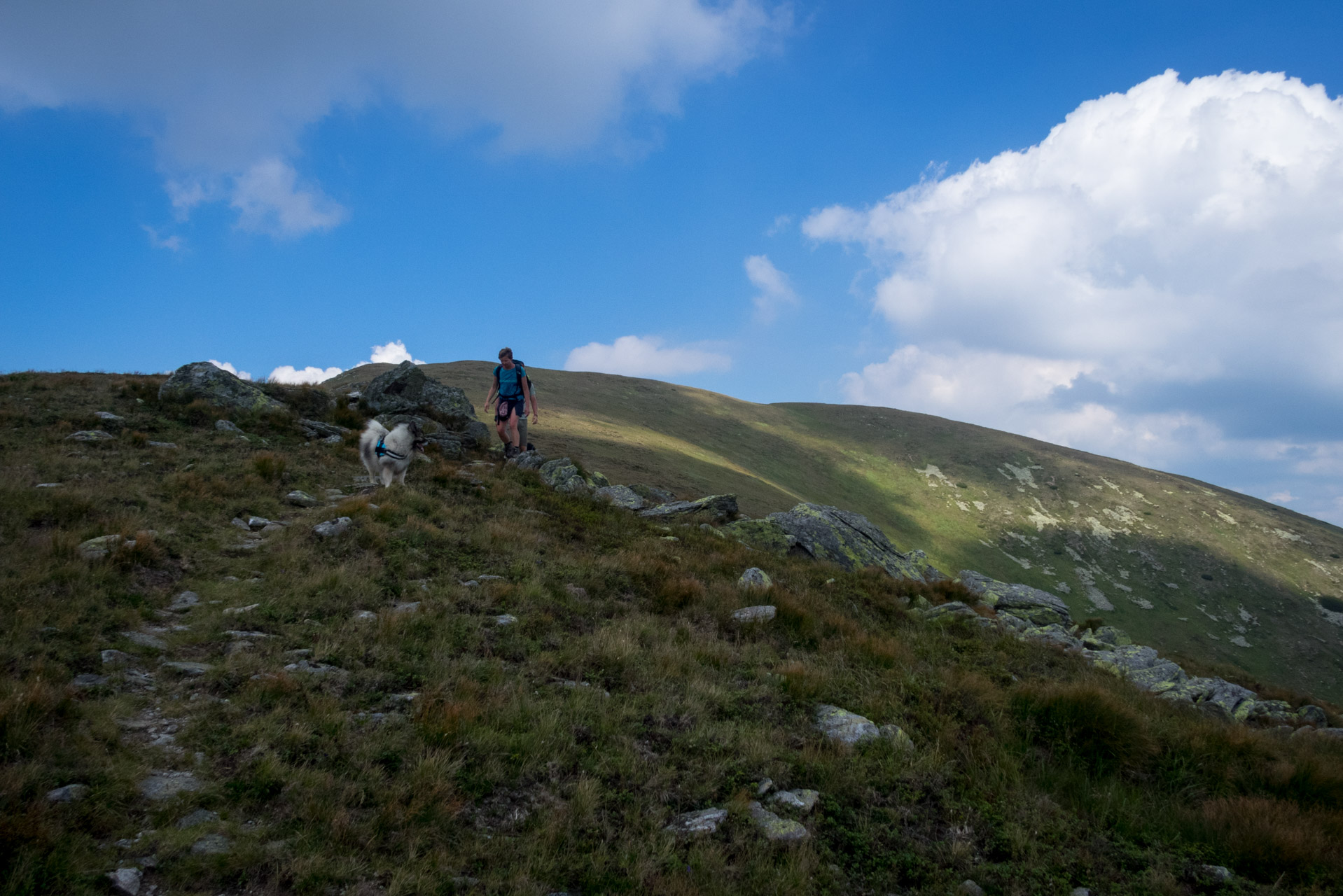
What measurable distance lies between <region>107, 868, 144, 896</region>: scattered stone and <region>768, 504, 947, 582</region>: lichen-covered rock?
47.3 feet

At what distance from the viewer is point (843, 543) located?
17438mm

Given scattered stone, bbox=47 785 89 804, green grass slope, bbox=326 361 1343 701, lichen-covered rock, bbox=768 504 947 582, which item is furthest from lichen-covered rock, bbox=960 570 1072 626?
scattered stone, bbox=47 785 89 804

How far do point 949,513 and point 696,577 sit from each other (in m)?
67.9

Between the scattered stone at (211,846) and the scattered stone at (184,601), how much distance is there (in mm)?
4296

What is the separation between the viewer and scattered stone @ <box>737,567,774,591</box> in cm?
1033

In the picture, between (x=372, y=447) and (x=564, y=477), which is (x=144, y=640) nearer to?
(x=372, y=447)

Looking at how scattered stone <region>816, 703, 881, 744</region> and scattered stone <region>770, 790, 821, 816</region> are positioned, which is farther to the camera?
scattered stone <region>816, 703, 881, 744</region>

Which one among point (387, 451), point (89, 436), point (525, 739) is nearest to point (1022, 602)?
point (525, 739)

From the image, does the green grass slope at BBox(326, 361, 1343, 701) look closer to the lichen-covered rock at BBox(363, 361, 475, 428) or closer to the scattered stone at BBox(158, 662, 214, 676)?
the lichen-covered rock at BBox(363, 361, 475, 428)

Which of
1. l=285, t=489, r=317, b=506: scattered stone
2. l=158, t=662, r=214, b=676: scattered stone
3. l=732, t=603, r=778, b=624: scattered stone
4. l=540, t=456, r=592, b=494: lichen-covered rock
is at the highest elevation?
l=540, t=456, r=592, b=494: lichen-covered rock

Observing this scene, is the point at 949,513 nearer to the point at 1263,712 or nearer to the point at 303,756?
the point at 1263,712

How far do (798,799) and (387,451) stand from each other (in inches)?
422

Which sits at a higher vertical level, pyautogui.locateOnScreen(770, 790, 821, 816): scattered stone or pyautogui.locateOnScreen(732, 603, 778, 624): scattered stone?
pyautogui.locateOnScreen(732, 603, 778, 624): scattered stone

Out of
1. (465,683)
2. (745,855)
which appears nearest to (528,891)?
(745,855)
